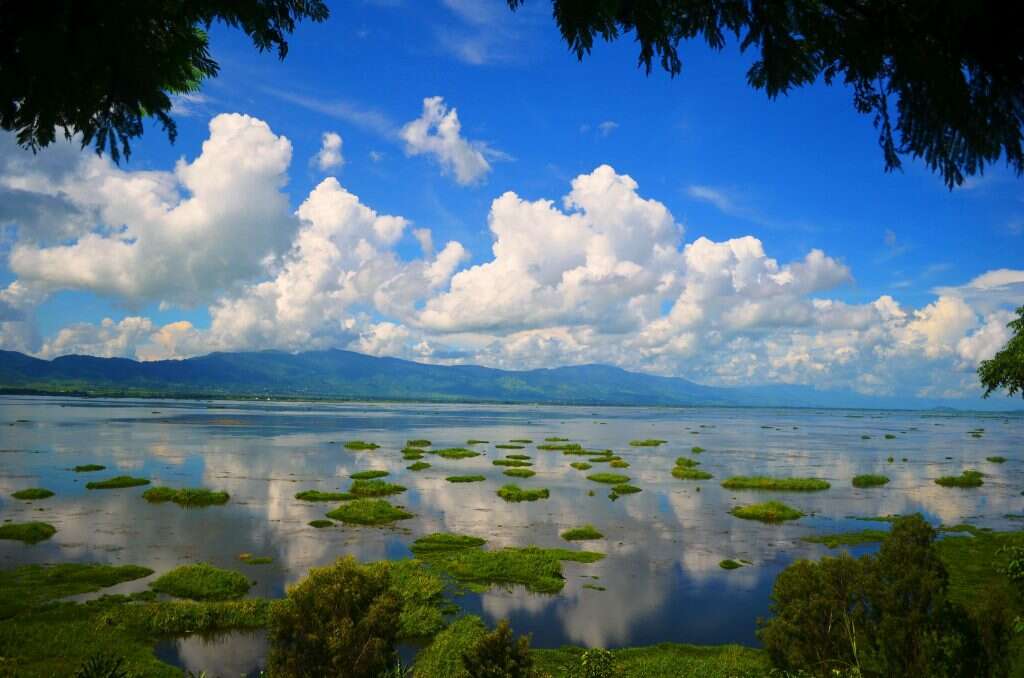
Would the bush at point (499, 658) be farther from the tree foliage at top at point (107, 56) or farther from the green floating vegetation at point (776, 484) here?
the green floating vegetation at point (776, 484)

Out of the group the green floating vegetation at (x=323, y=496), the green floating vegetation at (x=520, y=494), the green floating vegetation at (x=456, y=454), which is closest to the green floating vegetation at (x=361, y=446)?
the green floating vegetation at (x=456, y=454)

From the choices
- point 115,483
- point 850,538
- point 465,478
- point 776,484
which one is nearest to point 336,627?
point 850,538

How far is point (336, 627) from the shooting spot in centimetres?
1867

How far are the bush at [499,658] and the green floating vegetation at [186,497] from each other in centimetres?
4691

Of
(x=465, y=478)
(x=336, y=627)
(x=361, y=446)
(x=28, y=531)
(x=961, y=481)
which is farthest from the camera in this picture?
(x=361, y=446)

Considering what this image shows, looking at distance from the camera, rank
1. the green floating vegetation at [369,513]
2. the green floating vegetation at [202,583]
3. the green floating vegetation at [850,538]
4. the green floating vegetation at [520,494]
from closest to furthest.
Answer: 1. the green floating vegetation at [202,583]
2. the green floating vegetation at [850,538]
3. the green floating vegetation at [369,513]
4. the green floating vegetation at [520,494]

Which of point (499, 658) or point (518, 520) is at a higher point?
point (499, 658)

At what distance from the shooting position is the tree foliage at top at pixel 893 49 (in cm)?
541

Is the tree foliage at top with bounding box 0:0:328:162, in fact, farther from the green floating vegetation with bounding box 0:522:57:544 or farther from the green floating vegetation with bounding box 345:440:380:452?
the green floating vegetation with bounding box 345:440:380:452

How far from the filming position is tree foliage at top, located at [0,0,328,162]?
5.49 metres

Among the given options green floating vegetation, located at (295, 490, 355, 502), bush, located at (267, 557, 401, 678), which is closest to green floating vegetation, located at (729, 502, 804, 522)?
green floating vegetation, located at (295, 490, 355, 502)

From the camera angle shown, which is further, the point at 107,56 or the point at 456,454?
the point at 456,454

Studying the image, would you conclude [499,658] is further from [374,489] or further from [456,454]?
[456,454]

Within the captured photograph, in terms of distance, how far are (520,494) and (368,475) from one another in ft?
67.5
